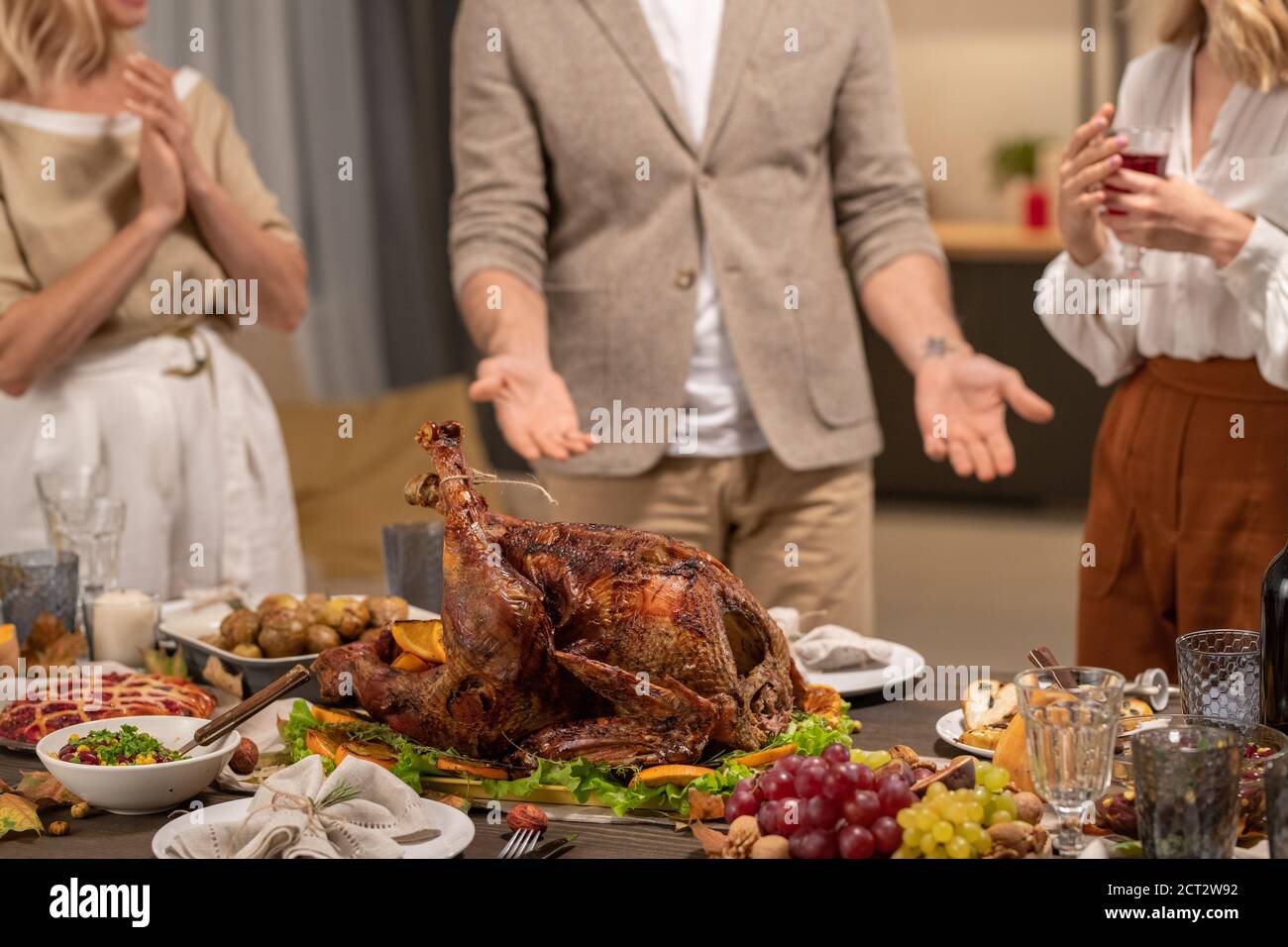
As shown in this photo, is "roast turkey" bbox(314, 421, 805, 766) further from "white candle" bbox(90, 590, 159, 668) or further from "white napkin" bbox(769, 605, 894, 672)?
"white candle" bbox(90, 590, 159, 668)

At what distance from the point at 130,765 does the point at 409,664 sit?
0.32 meters

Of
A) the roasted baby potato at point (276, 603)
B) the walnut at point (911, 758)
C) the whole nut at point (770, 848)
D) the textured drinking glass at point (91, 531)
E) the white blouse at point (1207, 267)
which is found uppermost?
the white blouse at point (1207, 267)

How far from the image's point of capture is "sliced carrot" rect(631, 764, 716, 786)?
158 centimetres

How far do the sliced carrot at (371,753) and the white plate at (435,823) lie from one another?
4.9 inches

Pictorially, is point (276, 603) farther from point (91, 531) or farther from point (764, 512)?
→ point (764, 512)

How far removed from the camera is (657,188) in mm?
2678

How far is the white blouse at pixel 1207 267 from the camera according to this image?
87.6 inches

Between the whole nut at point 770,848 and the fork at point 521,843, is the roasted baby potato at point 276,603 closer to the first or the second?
the fork at point 521,843

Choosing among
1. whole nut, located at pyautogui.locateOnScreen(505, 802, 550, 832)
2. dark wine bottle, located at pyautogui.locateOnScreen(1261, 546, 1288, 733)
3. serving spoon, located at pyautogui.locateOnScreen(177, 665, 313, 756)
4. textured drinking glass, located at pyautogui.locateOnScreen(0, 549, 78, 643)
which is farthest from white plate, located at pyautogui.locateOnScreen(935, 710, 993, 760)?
textured drinking glass, located at pyautogui.locateOnScreen(0, 549, 78, 643)

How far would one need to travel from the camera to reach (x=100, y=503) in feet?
7.47

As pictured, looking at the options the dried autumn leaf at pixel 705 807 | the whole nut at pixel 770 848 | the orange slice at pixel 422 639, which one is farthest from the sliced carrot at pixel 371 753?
the whole nut at pixel 770 848
